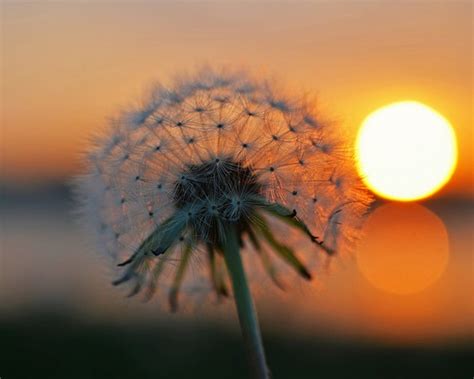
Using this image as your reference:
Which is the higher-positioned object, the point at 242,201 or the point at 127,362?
the point at 127,362

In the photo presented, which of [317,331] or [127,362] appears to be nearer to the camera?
[127,362]

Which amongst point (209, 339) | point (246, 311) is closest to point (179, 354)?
point (209, 339)

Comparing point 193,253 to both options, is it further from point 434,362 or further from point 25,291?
point 25,291

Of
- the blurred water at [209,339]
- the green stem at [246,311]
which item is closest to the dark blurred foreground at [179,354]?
the blurred water at [209,339]

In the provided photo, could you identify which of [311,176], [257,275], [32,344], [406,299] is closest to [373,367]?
[32,344]

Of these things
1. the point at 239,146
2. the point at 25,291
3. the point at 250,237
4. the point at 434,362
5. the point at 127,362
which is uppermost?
the point at 25,291

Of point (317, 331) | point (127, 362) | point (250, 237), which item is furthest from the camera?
point (317, 331)

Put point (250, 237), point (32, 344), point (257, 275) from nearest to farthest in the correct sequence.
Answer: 1. point (250, 237)
2. point (257, 275)
3. point (32, 344)
